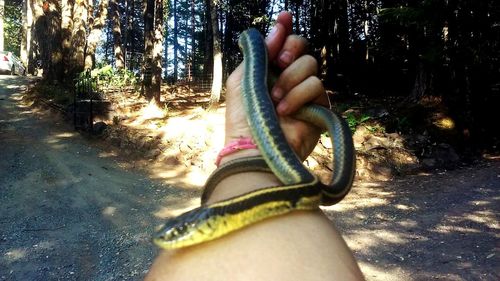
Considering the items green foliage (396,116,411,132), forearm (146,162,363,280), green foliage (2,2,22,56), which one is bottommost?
green foliage (396,116,411,132)

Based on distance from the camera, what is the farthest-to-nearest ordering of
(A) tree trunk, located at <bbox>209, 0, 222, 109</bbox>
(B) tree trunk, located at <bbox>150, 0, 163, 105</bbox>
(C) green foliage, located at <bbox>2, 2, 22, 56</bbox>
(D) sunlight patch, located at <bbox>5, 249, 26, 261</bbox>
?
(C) green foliage, located at <bbox>2, 2, 22, 56</bbox> < (B) tree trunk, located at <bbox>150, 0, 163, 105</bbox> < (A) tree trunk, located at <bbox>209, 0, 222, 109</bbox> < (D) sunlight patch, located at <bbox>5, 249, 26, 261</bbox>

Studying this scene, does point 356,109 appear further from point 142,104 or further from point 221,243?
point 221,243

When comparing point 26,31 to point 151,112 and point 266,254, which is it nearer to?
point 151,112

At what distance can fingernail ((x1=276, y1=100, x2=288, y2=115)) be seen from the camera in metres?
3.07

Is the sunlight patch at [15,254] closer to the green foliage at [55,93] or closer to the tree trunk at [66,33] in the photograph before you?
the green foliage at [55,93]

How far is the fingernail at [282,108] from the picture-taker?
3074mm

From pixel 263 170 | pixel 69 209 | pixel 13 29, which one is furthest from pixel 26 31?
pixel 263 170

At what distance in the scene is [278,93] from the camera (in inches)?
123

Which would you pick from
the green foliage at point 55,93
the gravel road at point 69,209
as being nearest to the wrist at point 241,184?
the gravel road at point 69,209

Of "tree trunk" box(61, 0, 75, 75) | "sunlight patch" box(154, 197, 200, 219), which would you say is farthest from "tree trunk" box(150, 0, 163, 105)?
"sunlight patch" box(154, 197, 200, 219)

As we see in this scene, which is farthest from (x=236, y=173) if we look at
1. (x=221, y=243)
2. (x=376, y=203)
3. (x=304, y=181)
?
(x=376, y=203)

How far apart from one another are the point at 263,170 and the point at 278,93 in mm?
789

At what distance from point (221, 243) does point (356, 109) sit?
16712 mm

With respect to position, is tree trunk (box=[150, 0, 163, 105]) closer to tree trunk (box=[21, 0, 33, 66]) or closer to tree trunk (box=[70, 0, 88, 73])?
tree trunk (box=[70, 0, 88, 73])
